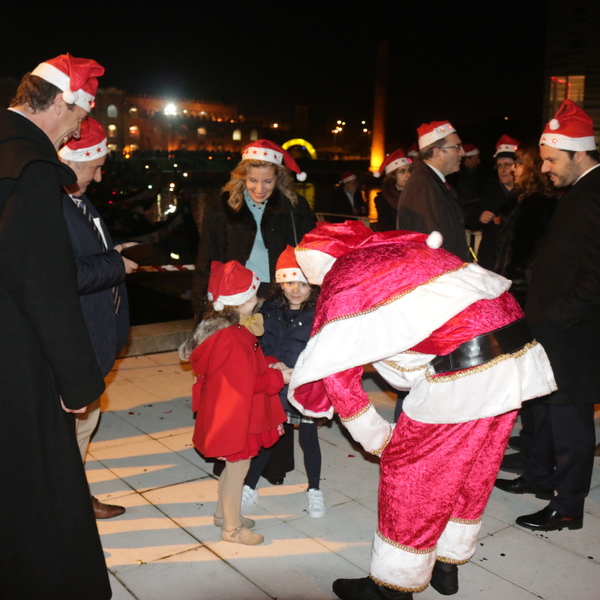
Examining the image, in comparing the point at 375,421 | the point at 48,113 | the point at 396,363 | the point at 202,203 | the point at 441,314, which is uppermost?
the point at 48,113

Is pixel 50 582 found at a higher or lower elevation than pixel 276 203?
lower

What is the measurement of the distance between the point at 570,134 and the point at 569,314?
1018mm

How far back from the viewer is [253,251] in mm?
4582

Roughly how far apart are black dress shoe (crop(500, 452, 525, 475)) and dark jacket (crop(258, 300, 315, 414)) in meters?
1.57

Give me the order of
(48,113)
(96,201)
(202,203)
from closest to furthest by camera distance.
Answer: (48,113)
(96,201)
(202,203)

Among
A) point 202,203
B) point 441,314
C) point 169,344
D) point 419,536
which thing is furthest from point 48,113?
point 202,203

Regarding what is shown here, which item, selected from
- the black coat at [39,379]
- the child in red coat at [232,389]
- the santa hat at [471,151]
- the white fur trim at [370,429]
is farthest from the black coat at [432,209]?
the santa hat at [471,151]

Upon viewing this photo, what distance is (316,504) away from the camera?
3867 millimetres

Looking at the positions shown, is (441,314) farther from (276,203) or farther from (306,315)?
(276,203)

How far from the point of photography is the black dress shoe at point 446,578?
3.10 metres

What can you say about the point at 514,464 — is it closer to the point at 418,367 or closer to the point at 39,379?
the point at 418,367

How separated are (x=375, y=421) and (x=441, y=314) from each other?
0.53 metres

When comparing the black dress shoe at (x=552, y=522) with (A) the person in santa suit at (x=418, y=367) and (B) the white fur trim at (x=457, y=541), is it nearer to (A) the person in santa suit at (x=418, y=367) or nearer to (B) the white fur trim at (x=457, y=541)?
(B) the white fur trim at (x=457, y=541)

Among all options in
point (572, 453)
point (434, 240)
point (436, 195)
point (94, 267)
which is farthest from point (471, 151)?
point (94, 267)
